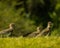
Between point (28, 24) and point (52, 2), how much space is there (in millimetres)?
4651

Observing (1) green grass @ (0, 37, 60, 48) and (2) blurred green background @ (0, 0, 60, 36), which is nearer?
(1) green grass @ (0, 37, 60, 48)

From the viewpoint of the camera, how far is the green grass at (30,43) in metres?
12.5

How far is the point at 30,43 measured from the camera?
12656 mm

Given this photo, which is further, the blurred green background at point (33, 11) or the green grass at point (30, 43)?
the blurred green background at point (33, 11)

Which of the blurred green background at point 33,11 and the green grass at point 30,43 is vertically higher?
the blurred green background at point 33,11

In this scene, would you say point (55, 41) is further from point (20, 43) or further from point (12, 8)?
point (12, 8)

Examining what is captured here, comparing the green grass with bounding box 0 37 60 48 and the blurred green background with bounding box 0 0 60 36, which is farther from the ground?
the blurred green background with bounding box 0 0 60 36

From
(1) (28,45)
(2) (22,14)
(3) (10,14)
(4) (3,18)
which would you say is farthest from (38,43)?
(2) (22,14)

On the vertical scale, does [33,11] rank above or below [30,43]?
above

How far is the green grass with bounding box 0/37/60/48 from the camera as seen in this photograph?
12.5 m

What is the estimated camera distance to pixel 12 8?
3073 cm

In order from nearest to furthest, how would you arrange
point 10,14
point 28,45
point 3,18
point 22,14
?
point 28,45, point 3,18, point 10,14, point 22,14

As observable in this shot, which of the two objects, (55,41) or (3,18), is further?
(3,18)

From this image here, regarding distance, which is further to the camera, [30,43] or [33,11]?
[33,11]
